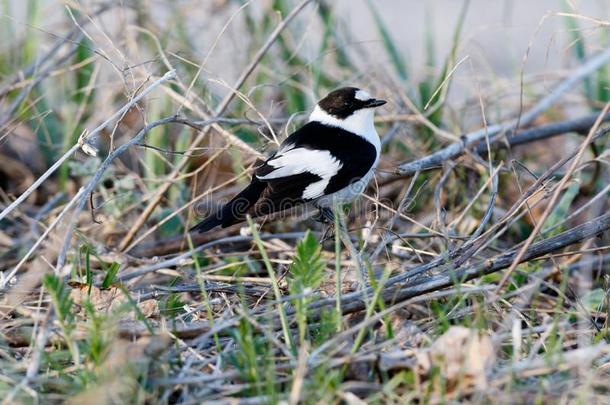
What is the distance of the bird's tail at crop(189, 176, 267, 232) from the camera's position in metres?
3.55

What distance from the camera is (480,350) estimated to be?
222 cm

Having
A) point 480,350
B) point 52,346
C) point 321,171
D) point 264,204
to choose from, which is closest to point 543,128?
point 321,171

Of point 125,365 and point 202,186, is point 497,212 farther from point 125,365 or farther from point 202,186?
point 125,365

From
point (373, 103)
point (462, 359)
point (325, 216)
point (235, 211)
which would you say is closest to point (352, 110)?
point (373, 103)

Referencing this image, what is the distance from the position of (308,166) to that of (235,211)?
38 cm

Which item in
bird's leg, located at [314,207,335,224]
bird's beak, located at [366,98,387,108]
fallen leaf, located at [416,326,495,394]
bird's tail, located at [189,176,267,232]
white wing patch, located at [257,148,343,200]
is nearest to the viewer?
fallen leaf, located at [416,326,495,394]

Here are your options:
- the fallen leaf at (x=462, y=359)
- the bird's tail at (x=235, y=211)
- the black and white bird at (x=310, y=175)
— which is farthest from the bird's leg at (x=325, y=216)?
the fallen leaf at (x=462, y=359)

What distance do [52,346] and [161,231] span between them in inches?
67.6

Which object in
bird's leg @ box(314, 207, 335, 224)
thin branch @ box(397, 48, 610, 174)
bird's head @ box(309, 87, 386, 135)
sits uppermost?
bird's head @ box(309, 87, 386, 135)

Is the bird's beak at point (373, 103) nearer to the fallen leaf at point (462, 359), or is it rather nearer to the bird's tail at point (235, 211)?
the bird's tail at point (235, 211)

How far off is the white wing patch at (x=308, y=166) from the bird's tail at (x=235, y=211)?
6 cm

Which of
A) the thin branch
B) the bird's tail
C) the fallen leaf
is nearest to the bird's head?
the thin branch

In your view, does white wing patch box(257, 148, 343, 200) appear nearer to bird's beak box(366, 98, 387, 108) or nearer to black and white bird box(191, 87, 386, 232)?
black and white bird box(191, 87, 386, 232)

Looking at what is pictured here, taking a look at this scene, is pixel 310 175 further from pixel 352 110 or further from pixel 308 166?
pixel 352 110
